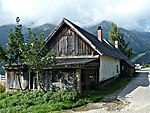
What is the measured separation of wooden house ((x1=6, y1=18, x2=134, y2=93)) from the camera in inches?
773

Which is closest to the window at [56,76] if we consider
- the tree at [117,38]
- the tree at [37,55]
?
the tree at [37,55]

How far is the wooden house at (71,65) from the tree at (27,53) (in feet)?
3.54

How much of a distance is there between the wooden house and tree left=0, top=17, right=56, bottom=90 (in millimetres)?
1078

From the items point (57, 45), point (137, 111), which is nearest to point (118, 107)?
point (137, 111)

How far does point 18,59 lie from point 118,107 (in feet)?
33.5

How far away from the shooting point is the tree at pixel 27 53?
62.4 feet

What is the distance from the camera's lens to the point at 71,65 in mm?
19109

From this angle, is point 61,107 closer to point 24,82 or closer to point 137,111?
point 137,111

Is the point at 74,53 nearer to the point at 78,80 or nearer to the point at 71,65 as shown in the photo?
the point at 71,65

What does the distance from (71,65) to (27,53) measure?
376 centimetres

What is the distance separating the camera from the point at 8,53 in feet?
68.3

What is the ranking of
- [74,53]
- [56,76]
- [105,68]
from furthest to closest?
[105,68] < [74,53] < [56,76]

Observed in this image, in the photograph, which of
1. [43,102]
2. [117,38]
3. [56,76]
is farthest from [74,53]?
[117,38]

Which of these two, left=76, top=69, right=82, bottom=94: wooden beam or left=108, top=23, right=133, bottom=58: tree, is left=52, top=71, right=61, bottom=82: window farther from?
left=108, top=23, right=133, bottom=58: tree
